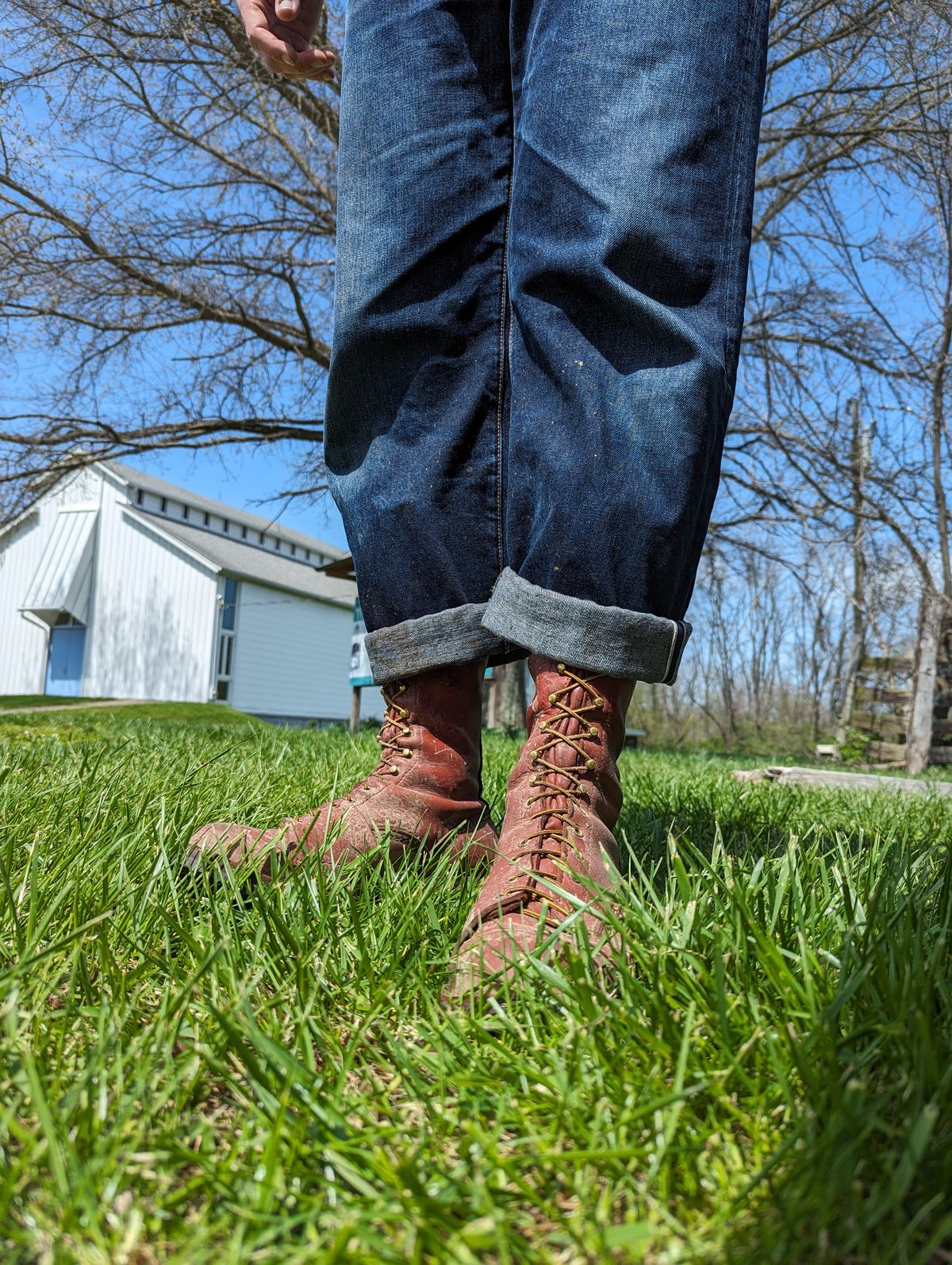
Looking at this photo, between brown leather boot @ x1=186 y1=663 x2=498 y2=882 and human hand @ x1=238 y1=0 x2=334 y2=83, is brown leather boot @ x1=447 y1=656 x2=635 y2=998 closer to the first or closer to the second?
brown leather boot @ x1=186 y1=663 x2=498 y2=882

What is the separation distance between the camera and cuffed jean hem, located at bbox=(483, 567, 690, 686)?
4.06 feet

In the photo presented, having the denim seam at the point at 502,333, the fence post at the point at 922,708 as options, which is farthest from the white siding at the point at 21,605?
the denim seam at the point at 502,333

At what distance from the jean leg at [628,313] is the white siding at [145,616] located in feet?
70.4

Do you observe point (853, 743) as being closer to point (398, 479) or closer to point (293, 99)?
point (293, 99)

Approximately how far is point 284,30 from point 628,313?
1157 millimetres

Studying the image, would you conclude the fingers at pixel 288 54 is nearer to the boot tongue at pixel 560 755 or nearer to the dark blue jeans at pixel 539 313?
the dark blue jeans at pixel 539 313

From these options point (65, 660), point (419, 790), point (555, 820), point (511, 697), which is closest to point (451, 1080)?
point (555, 820)

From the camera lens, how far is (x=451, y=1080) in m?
0.73

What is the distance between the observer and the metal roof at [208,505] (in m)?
23.7

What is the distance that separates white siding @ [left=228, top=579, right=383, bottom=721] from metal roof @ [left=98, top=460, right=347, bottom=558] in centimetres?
211

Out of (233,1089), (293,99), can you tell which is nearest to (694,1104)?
(233,1089)

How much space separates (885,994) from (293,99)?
1094 cm

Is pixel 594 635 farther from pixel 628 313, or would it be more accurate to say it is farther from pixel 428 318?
pixel 428 318

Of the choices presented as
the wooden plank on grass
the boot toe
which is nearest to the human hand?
the boot toe
